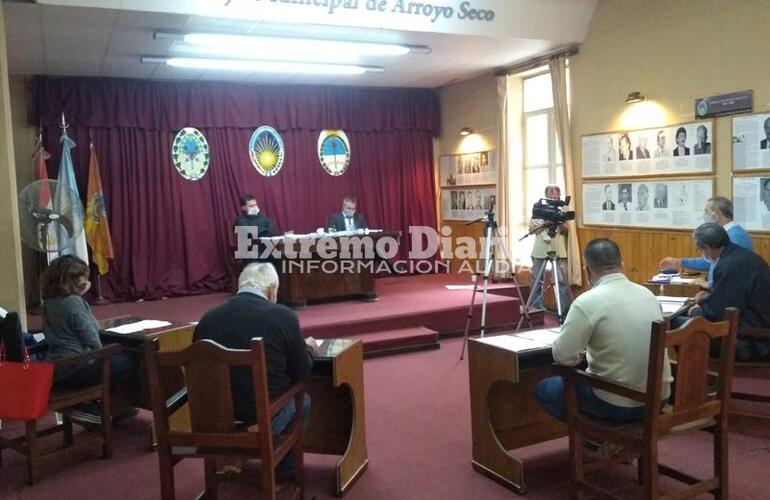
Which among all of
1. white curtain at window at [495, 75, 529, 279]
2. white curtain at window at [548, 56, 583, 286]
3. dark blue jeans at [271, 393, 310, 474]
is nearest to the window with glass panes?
white curtain at window at [495, 75, 529, 279]

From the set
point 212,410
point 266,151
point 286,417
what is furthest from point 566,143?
point 212,410

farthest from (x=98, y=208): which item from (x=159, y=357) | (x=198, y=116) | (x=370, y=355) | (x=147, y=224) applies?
(x=159, y=357)

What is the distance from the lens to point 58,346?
3641 mm

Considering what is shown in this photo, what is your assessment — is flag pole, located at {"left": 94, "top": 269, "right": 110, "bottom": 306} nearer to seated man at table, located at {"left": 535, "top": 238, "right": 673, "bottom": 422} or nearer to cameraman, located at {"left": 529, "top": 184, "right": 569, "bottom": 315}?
cameraman, located at {"left": 529, "top": 184, "right": 569, "bottom": 315}

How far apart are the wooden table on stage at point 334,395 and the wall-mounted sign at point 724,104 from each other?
4093 millimetres

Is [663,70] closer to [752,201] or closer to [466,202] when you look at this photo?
[752,201]

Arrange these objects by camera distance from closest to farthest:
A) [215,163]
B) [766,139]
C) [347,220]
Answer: [766,139] → [347,220] → [215,163]

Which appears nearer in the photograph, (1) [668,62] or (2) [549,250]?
(1) [668,62]

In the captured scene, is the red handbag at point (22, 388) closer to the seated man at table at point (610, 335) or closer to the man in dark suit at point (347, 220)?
the seated man at table at point (610, 335)

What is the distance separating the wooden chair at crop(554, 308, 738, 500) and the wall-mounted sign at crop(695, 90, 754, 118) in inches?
139

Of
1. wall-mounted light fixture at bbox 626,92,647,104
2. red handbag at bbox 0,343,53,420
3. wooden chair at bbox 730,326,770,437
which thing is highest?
wall-mounted light fixture at bbox 626,92,647,104

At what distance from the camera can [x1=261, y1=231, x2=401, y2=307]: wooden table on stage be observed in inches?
281

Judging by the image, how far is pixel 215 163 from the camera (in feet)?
28.3

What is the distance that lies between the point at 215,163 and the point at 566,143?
4.41 m
